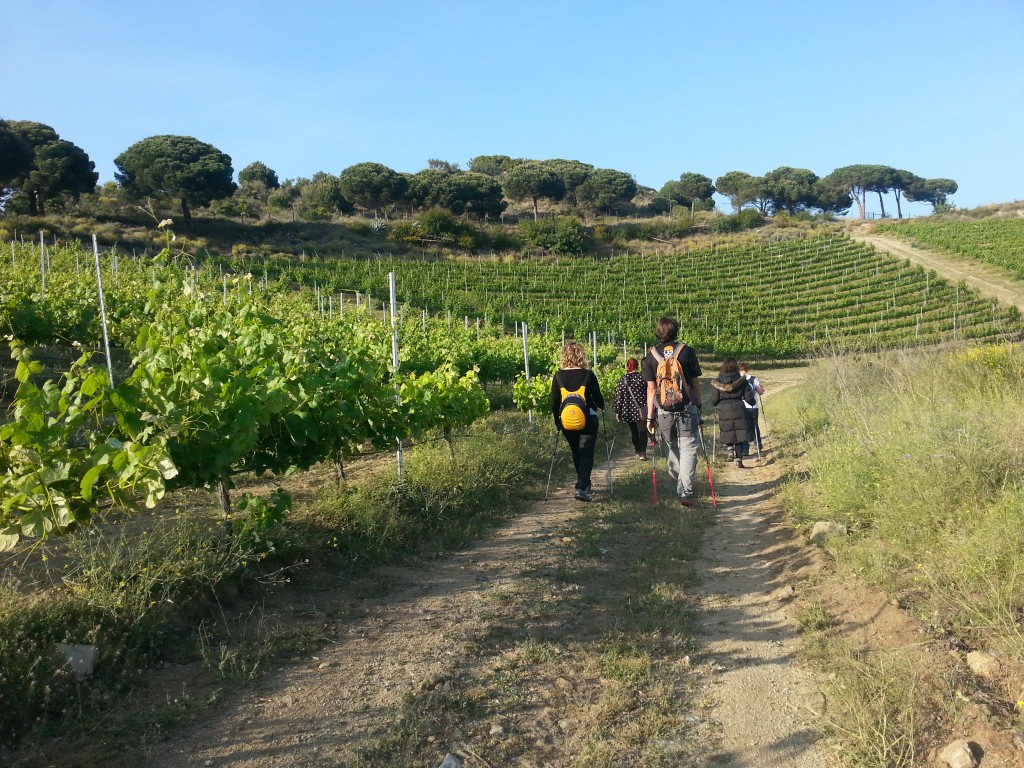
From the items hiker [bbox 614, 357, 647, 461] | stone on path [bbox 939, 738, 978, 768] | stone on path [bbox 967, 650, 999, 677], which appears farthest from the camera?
hiker [bbox 614, 357, 647, 461]

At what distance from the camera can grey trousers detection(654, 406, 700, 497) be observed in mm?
6648

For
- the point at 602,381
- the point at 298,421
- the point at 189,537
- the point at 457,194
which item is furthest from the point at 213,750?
the point at 457,194

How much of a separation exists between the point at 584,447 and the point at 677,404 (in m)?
0.95

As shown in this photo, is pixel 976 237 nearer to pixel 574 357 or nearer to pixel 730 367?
pixel 730 367

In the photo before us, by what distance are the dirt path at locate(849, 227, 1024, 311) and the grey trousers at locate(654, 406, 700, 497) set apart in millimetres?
38362

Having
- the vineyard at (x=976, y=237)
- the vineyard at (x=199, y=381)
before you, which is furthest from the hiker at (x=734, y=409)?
the vineyard at (x=976, y=237)

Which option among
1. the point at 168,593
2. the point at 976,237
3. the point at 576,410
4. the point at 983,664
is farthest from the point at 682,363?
the point at 976,237

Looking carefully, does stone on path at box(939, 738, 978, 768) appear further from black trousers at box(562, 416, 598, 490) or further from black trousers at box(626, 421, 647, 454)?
black trousers at box(626, 421, 647, 454)

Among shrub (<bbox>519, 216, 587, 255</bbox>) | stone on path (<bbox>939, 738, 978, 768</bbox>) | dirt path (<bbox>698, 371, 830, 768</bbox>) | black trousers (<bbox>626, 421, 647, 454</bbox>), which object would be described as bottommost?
dirt path (<bbox>698, 371, 830, 768</bbox>)

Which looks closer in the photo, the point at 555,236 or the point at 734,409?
the point at 734,409

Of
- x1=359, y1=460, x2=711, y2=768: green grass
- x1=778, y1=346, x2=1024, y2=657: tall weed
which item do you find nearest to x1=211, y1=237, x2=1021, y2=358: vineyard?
x1=778, y1=346, x2=1024, y2=657: tall weed

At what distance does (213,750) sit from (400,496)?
9.91ft

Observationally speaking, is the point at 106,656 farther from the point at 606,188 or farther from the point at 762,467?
the point at 606,188

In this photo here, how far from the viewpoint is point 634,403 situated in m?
9.10
